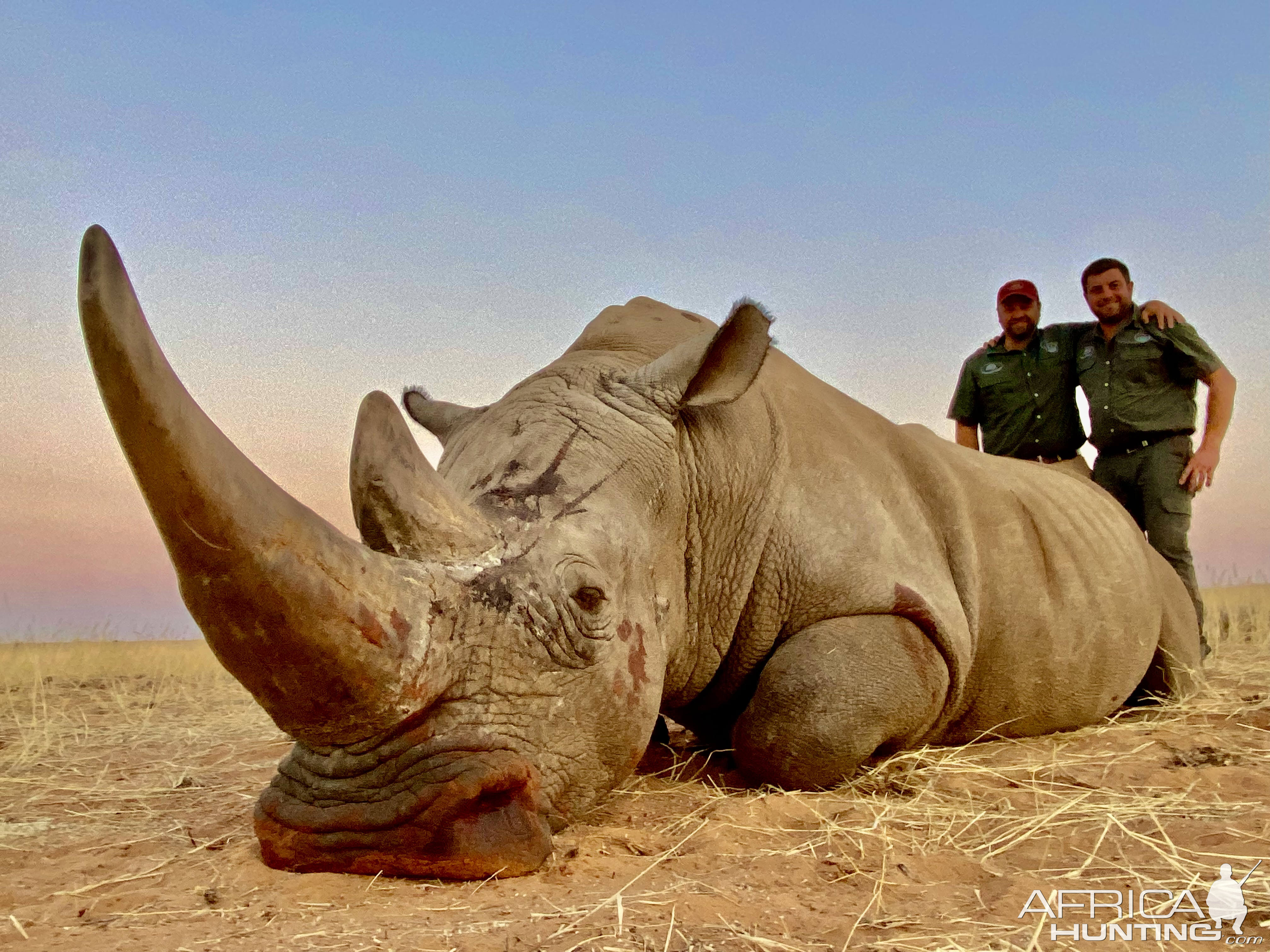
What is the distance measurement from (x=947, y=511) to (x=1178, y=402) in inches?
131

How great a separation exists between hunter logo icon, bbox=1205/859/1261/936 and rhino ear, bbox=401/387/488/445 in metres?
2.83

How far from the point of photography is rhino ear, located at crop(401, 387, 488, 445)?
4.38 m

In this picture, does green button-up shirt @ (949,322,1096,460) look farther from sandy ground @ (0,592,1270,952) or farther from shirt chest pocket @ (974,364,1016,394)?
sandy ground @ (0,592,1270,952)

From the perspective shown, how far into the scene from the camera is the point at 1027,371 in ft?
23.8

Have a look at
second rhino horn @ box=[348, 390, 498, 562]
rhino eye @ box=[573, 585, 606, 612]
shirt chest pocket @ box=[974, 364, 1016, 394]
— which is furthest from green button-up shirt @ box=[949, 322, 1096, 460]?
second rhino horn @ box=[348, 390, 498, 562]

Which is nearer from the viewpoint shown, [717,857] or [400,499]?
[400,499]

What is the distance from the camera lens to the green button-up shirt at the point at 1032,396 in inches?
278

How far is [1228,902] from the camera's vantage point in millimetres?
2500

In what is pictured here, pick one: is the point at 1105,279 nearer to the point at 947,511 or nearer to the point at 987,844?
the point at 947,511

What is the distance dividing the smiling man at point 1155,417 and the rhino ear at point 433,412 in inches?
172

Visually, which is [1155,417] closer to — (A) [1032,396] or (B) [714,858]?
(A) [1032,396]

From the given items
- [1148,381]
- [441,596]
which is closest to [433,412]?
[441,596]

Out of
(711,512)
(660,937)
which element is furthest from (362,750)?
(711,512)

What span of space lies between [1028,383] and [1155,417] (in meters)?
0.79
